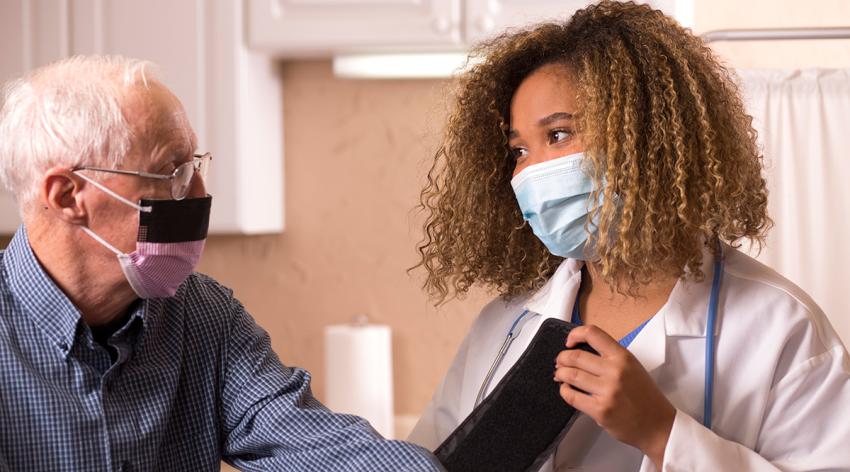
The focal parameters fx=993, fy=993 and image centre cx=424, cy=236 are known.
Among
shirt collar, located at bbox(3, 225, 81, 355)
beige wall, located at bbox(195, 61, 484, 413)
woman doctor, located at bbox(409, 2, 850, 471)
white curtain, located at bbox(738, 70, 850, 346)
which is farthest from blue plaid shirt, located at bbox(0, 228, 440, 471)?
beige wall, located at bbox(195, 61, 484, 413)

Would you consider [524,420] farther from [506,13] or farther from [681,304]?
[506,13]

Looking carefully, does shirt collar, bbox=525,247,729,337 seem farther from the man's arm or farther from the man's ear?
the man's ear

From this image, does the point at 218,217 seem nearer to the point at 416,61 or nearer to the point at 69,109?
the point at 416,61

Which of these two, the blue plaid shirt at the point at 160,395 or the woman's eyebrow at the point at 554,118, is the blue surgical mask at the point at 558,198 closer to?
the woman's eyebrow at the point at 554,118

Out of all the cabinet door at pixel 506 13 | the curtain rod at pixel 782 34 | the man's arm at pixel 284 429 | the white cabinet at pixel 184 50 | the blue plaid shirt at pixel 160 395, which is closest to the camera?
the blue plaid shirt at pixel 160 395

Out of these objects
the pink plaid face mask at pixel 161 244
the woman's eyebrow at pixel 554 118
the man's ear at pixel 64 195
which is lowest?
the pink plaid face mask at pixel 161 244

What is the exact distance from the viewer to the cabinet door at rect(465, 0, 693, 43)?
2.39m

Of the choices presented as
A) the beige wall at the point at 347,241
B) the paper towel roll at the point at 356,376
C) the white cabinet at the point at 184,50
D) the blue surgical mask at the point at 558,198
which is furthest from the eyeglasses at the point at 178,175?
the beige wall at the point at 347,241

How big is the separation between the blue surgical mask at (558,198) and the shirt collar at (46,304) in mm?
590

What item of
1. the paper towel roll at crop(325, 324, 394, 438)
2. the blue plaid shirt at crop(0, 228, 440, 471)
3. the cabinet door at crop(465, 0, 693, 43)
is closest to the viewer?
the blue plaid shirt at crop(0, 228, 440, 471)

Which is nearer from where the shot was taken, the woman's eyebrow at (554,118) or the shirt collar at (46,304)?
the shirt collar at (46,304)

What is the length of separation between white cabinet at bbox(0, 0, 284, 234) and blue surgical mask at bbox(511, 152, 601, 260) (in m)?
1.31

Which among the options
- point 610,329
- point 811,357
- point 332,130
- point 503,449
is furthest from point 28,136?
point 332,130

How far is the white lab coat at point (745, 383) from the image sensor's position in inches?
46.8
